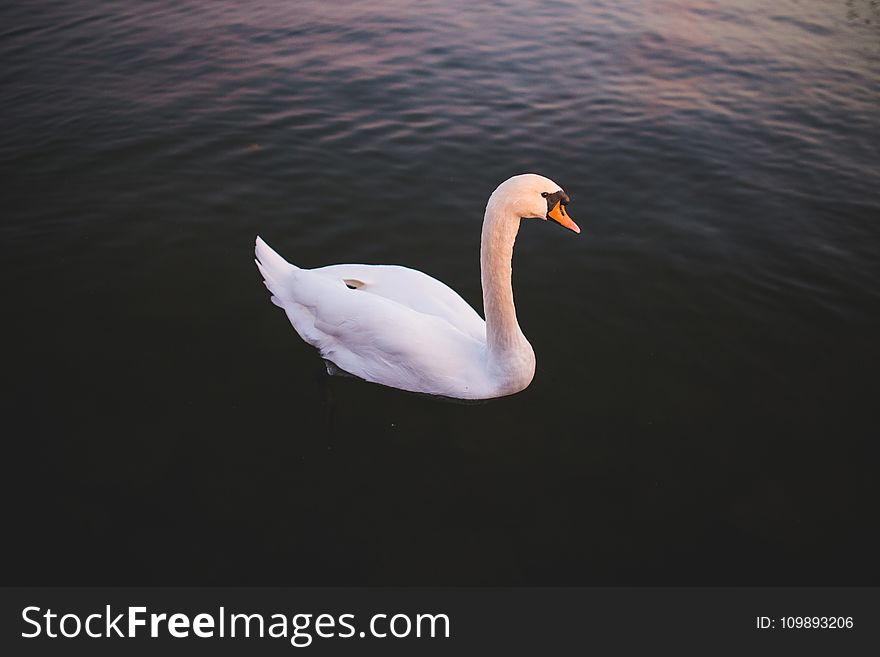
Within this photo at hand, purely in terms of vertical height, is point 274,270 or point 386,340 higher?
point 274,270

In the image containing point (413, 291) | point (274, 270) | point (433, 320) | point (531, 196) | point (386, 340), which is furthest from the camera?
point (274, 270)

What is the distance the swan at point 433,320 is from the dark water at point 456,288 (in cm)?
35

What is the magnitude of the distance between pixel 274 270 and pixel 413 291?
1.11m

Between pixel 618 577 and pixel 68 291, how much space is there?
4947 mm

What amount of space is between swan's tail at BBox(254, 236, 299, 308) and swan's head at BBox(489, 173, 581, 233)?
186 cm

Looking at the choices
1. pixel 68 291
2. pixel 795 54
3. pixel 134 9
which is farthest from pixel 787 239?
pixel 134 9

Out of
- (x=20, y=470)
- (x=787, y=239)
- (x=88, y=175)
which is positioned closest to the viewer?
(x=20, y=470)

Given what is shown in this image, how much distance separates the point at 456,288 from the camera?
19.9ft

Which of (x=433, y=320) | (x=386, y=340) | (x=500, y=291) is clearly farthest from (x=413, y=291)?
(x=500, y=291)

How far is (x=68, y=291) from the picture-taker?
5812 millimetres

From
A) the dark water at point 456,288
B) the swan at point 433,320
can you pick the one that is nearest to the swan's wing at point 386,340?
the swan at point 433,320

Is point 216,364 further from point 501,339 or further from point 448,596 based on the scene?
point 448,596

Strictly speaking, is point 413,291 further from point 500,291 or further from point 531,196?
point 531,196

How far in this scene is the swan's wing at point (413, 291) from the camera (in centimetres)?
489
